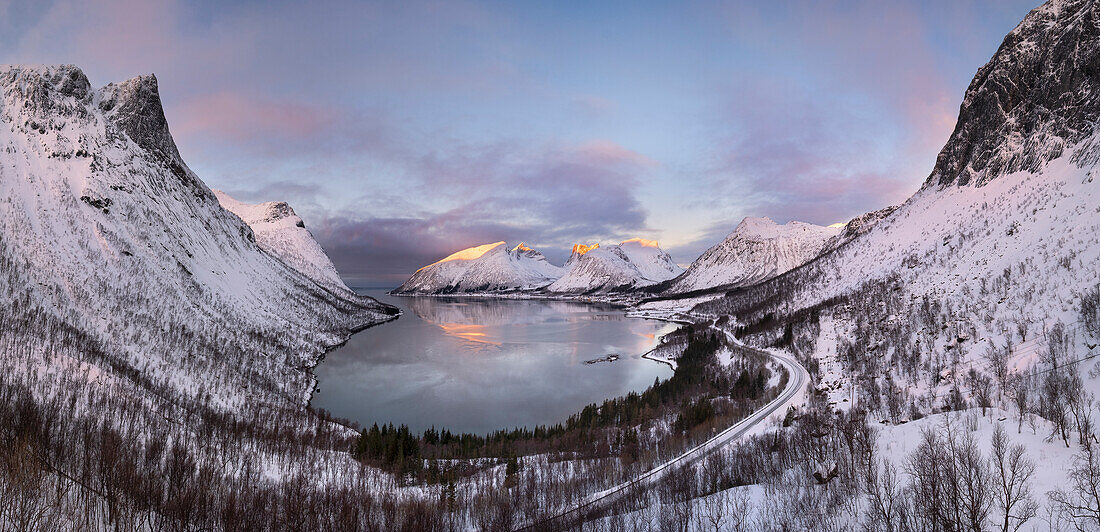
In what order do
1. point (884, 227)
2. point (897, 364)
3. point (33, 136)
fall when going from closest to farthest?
point (897, 364), point (33, 136), point (884, 227)

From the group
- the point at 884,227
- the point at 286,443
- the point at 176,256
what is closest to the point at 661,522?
the point at 286,443

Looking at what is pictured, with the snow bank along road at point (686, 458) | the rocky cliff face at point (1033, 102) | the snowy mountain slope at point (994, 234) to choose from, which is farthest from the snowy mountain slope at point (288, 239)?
the rocky cliff face at point (1033, 102)

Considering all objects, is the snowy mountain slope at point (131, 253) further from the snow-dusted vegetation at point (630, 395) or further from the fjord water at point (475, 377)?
the fjord water at point (475, 377)

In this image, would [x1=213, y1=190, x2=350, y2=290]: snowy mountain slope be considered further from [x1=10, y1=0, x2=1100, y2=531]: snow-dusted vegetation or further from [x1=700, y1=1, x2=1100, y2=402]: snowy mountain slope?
[x1=700, y1=1, x2=1100, y2=402]: snowy mountain slope

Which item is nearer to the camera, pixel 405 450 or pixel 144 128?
pixel 405 450

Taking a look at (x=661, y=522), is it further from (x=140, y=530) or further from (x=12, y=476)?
(x=12, y=476)

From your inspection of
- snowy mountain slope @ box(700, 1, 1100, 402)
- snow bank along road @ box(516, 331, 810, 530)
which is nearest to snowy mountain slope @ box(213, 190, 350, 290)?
snowy mountain slope @ box(700, 1, 1100, 402)

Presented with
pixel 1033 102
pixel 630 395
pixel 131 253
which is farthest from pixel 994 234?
pixel 131 253
